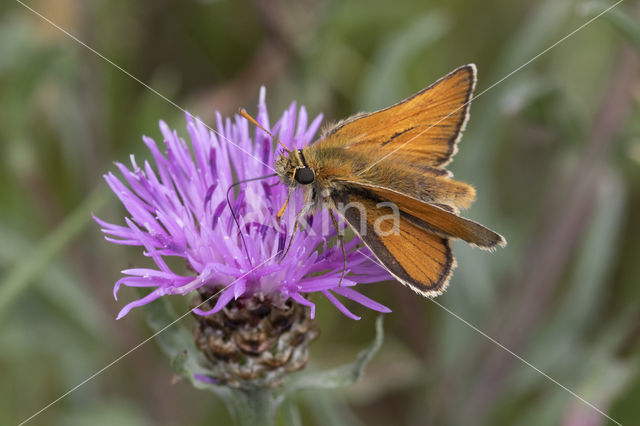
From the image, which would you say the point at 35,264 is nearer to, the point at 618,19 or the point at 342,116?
the point at 342,116

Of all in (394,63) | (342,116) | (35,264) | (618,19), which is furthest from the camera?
(342,116)

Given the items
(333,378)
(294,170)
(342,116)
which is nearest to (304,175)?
(294,170)

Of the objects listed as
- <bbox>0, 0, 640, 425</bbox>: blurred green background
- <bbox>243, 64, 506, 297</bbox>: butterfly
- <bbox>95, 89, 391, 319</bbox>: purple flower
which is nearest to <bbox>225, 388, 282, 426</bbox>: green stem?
<bbox>95, 89, 391, 319</bbox>: purple flower

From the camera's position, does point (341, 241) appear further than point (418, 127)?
No

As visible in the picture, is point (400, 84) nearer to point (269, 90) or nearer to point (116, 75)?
point (269, 90)

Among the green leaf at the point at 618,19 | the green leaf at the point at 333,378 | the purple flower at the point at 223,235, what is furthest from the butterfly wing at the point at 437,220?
the green leaf at the point at 618,19

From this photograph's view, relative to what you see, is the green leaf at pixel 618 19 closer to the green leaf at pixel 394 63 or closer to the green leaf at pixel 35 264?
the green leaf at pixel 394 63

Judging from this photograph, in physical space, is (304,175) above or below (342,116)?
below
